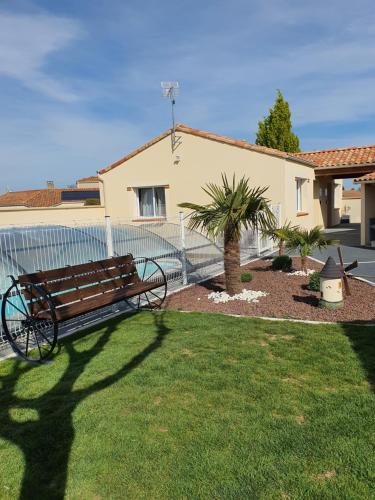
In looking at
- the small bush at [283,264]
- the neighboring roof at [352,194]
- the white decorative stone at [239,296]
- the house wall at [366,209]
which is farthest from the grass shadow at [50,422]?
the neighboring roof at [352,194]

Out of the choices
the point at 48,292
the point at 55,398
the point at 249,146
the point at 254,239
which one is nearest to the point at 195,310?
the point at 48,292

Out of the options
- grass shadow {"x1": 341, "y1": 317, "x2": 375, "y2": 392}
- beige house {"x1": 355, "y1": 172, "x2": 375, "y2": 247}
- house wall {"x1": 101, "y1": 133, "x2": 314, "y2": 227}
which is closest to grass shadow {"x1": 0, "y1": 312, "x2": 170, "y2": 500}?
grass shadow {"x1": 341, "y1": 317, "x2": 375, "y2": 392}

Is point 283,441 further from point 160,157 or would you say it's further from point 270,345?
point 160,157

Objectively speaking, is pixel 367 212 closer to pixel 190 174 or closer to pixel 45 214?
pixel 190 174

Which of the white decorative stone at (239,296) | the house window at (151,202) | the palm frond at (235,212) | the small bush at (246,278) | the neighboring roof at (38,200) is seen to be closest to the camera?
the palm frond at (235,212)

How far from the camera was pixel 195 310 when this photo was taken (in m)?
7.23

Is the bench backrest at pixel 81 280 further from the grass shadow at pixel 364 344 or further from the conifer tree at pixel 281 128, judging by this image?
the conifer tree at pixel 281 128

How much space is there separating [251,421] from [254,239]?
36.4 feet

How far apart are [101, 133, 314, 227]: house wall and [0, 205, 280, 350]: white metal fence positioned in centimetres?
492

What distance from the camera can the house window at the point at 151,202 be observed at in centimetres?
1861

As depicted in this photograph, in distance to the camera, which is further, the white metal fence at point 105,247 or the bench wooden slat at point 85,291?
the white metal fence at point 105,247

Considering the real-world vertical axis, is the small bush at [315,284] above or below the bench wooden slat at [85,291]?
below

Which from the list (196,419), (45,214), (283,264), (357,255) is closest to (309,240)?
(283,264)

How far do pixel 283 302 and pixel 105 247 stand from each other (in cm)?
351
